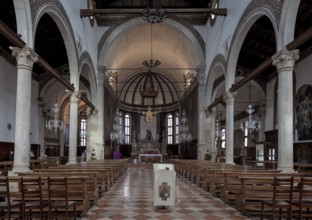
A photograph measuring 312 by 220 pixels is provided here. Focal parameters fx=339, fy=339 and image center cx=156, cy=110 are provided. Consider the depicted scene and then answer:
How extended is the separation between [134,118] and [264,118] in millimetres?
19067

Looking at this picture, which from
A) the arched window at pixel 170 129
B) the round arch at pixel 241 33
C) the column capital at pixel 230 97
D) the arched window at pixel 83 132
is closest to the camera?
the round arch at pixel 241 33

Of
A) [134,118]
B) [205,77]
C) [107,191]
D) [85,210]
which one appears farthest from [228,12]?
[134,118]

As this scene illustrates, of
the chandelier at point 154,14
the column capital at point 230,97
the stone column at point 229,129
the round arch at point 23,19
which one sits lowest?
the stone column at point 229,129

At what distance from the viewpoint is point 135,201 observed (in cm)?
874

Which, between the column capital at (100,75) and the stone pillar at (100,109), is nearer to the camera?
the column capital at (100,75)

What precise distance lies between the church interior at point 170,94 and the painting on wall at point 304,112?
6 cm

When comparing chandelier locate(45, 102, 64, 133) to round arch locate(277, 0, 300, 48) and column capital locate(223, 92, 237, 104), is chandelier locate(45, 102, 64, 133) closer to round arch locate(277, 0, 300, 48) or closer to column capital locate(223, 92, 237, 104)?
column capital locate(223, 92, 237, 104)

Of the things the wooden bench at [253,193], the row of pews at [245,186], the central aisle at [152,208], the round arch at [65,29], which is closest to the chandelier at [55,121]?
the round arch at [65,29]

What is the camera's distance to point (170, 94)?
39062 millimetres

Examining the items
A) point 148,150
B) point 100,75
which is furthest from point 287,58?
point 148,150

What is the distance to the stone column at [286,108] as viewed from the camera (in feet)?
33.4

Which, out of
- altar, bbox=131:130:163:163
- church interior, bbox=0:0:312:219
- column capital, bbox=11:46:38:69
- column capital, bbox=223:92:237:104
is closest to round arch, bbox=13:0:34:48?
church interior, bbox=0:0:312:219

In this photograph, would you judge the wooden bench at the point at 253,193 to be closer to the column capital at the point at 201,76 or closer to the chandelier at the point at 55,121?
the chandelier at the point at 55,121

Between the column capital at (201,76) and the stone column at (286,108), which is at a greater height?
the column capital at (201,76)
